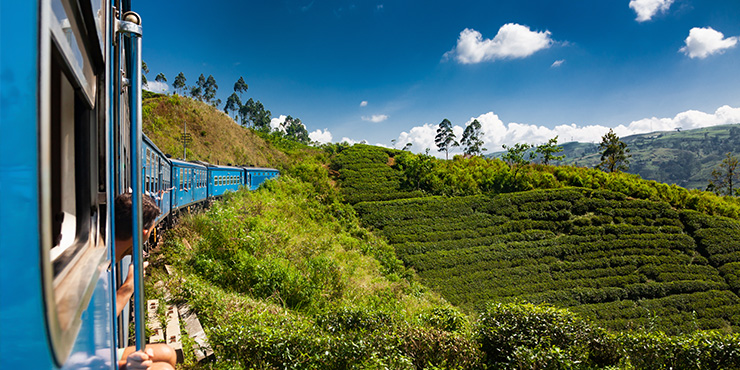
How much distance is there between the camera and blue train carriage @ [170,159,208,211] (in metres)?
9.71

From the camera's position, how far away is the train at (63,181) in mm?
506

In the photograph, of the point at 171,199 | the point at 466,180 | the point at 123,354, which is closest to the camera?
the point at 123,354

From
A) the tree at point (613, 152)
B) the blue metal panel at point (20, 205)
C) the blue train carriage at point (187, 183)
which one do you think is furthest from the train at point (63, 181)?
the tree at point (613, 152)

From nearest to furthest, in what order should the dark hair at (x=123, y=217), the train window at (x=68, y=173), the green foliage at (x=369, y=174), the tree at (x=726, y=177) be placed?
the train window at (x=68, y=173), the dark hair at (x=123, y=217), the green foliage at (x=369, y=174), the tree at (x=726, y=177)

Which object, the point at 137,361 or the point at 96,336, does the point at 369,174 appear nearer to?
the point at 137,361

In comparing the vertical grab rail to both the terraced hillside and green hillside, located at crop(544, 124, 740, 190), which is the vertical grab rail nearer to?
the terraced hillside

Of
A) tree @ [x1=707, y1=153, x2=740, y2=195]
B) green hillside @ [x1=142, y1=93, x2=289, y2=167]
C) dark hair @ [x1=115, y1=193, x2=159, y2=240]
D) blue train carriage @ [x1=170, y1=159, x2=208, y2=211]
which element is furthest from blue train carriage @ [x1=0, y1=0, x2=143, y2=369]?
tree @ [x1=707, y1=153, x2=740, y2=195]

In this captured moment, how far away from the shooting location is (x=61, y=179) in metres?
1.00

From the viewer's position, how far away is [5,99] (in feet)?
1.56

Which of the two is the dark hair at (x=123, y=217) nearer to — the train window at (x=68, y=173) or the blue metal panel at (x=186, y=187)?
the train window at (x=68, y=173)

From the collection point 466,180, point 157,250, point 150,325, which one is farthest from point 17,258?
point 466,180

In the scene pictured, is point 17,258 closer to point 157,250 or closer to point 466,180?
point 157,250

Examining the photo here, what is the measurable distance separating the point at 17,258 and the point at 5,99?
25cm

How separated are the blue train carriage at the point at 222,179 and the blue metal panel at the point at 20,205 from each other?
13484 mm
